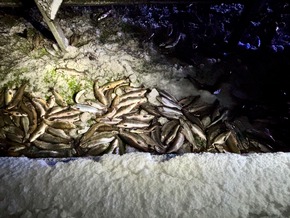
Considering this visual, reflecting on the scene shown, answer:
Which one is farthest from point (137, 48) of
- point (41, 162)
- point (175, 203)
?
point (175, 203)

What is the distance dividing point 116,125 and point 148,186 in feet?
5.78

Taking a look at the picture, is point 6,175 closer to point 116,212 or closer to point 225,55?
point 116,212

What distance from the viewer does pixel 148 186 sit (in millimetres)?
1750

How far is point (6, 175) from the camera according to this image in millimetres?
1818

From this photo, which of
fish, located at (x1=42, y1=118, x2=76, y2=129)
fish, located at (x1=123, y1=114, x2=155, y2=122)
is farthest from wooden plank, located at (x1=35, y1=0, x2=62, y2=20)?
fish, located at (x1=123, y1=114, x2=155, y2=122)

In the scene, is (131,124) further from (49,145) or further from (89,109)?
(49,145)

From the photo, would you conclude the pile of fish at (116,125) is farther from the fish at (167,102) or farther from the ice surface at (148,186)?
the ice surface at (148,186)

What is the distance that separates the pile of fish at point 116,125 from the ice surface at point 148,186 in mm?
1257

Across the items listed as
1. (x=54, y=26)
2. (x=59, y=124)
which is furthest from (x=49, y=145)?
(x=54, y=26)

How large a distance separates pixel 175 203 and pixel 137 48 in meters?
3.55

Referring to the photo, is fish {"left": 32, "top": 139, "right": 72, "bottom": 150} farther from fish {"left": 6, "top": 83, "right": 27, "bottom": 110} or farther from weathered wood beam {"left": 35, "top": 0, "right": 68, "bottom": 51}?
weathered wood beam {"left": 35, "top": 0, "right": 68, "bottom": 51}

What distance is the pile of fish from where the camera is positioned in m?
3.24

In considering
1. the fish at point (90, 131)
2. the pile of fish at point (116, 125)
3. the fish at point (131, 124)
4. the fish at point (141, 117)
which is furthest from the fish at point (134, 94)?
the fish at point (90, 131)

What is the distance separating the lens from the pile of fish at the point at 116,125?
10.6 feet
